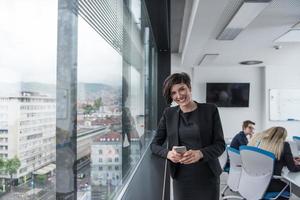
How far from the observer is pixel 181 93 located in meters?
1.66

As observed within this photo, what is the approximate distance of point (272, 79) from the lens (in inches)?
306

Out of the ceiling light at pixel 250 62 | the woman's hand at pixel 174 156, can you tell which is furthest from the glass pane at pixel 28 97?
the ceiling light at pixel 250 62

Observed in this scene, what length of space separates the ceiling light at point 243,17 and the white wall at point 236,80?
326 cm

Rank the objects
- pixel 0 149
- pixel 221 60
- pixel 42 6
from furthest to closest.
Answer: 1. pixel 221 60
2. pixel 42 6
3. pixel 0 149

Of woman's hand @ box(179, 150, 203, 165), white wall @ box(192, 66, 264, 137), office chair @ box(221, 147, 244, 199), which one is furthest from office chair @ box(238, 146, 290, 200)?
white wall @ box(192, 66, 264, 137)

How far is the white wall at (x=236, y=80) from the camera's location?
7.92 meters

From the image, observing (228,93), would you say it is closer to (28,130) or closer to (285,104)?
(285,104)

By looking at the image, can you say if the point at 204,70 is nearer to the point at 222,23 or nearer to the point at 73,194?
the point at 222,23

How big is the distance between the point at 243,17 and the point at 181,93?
7.79 feet

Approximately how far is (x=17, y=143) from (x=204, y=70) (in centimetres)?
760

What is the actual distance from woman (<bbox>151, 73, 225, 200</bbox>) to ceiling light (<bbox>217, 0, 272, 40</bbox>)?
1842 mm

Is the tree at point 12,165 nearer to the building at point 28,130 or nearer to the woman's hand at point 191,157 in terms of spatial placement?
the building at point 28,130

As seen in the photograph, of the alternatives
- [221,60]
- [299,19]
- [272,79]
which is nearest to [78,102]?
[299,19]

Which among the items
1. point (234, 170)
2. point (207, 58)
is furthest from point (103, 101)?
point (207, 58)
